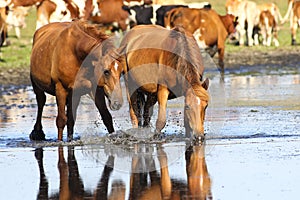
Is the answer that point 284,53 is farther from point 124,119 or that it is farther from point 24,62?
point 124,119

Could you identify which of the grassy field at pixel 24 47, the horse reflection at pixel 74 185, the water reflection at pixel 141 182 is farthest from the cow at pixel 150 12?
the horse reflection at pixel 74 185

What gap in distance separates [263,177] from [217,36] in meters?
16.6

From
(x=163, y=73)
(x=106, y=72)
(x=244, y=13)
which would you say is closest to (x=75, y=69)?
(x=106, y=72)

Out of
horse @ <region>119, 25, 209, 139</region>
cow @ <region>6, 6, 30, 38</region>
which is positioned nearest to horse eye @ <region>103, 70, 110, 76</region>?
horse @ <region>119, 25, 209, 139</region>

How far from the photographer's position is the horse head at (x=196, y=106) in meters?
11.1

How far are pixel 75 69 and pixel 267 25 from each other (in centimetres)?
2626

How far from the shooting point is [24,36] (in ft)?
132

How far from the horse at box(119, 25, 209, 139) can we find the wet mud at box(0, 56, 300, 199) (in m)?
0.35

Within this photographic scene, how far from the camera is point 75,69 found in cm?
1228

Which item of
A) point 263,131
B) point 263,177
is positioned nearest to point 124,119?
point 263,131

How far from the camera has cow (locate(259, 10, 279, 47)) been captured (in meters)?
37.2

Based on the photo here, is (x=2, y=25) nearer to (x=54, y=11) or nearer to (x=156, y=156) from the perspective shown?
(x=54, y=11)

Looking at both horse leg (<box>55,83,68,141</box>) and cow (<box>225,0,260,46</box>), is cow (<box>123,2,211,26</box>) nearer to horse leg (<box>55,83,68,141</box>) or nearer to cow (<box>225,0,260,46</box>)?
cow (<box>225,0,260,46</box>)

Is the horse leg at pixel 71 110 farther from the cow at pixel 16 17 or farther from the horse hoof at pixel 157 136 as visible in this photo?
the cow at pixel 16 17
